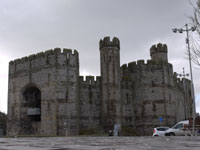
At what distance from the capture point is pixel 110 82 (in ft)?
134

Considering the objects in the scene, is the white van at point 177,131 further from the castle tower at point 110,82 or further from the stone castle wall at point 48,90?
the stone castle wall at point 48,90

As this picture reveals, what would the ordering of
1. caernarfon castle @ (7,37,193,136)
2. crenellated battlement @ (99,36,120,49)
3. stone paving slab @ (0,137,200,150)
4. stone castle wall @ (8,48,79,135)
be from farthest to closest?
crenellated battlement @ (99,36,120,49) → caernarfon castle @ (7,37,193,136) → stone castle wall @ (8,48,79,135) → stone paving slab @ (0,137,200,150)

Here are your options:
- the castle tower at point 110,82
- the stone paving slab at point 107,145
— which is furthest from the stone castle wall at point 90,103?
the stone paving slab at point 107,145

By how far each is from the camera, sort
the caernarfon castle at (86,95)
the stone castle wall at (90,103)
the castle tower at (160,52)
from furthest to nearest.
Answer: the castle tower at (160,52), the stone castle wall at (90,103), the caernarfon castle at (86,95)

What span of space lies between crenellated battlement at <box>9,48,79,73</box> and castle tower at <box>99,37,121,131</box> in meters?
4.01

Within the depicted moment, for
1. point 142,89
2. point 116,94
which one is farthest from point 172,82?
point 116,94

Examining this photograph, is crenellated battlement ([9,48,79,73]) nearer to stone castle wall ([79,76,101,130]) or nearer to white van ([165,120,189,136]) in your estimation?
stone castle wall ([79,76,101,130])

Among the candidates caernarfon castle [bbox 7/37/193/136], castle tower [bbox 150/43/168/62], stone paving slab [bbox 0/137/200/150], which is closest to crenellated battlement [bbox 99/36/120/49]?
caernarfon castle [bbox 7/37/193/136]

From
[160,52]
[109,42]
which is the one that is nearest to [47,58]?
[109,42]

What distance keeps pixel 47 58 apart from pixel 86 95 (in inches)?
276

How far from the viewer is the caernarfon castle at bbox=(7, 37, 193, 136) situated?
1522 inches

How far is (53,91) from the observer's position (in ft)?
126

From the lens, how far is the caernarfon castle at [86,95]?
38.7m

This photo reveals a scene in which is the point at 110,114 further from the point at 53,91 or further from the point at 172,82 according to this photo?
the point at 172,82
